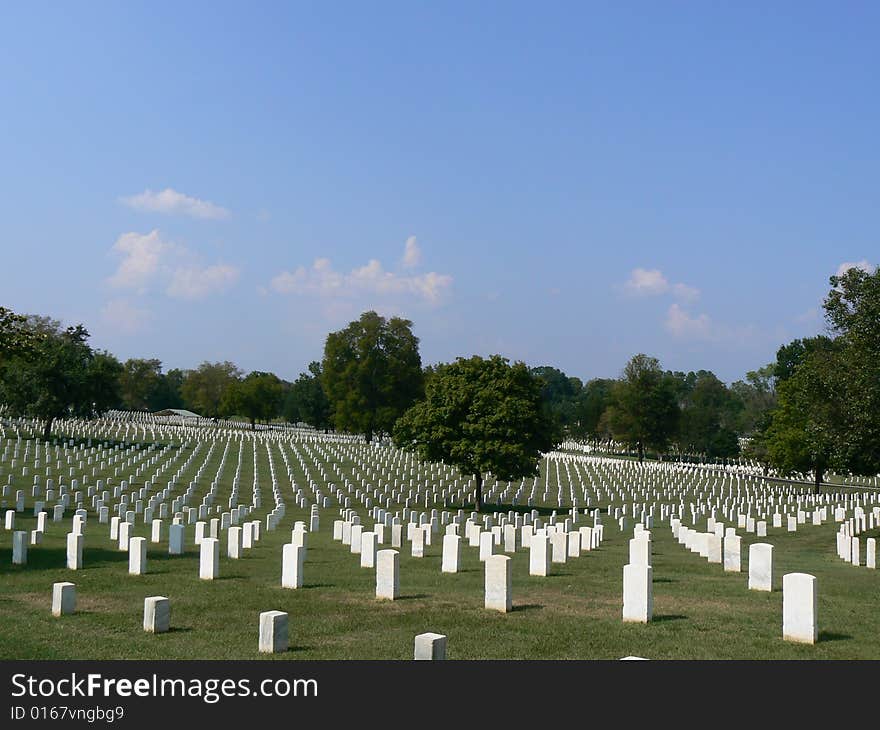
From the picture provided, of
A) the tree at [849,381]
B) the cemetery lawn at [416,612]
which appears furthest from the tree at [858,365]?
the cemetery lawn at [416,612]

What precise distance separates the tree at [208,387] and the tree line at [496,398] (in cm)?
21

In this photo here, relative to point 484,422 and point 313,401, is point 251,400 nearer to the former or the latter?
point 313,401

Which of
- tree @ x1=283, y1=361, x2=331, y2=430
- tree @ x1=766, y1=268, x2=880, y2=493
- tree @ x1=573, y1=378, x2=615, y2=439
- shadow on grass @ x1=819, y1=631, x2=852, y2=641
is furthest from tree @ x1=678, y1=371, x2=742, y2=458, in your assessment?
shadow on grass @ x1=819, y1=631, x2=852, y2=641

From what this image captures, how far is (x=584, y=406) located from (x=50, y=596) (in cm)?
10711

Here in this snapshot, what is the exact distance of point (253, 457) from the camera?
190 feet

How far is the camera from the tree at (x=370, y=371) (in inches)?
3359

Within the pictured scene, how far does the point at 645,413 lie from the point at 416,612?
7440cm

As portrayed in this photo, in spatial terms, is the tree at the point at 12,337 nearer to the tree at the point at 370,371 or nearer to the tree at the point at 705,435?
the tree at the point at 370,371

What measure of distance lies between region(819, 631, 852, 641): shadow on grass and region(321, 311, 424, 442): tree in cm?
7420

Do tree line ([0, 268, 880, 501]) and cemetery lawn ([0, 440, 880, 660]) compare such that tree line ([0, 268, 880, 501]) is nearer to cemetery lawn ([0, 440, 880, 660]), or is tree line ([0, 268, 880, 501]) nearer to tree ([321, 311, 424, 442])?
tree ([321, 311, 424, 442])

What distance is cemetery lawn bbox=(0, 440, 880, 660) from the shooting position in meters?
9.20
